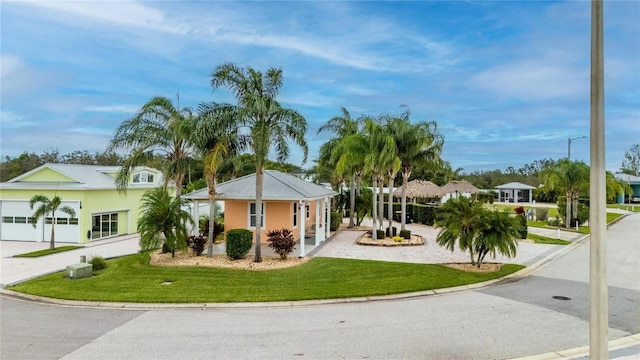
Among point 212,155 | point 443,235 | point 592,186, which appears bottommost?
point 443,235

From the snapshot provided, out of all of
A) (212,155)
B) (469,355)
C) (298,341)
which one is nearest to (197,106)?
(212,155)

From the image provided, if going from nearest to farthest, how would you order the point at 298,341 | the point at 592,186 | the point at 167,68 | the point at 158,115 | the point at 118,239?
the point at 592,186 < the point at 298,341 < the point at 158,115 < the point at 167,68 < the point at 118,239

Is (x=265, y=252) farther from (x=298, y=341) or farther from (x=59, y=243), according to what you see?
(x=59, y=243)

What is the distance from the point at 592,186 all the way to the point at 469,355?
13.2 ft

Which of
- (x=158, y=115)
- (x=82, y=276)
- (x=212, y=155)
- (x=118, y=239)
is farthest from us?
(x=118, y=239)

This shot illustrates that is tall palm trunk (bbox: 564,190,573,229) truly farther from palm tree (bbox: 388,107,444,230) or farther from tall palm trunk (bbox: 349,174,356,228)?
tall palm trunk (bbox: 349,174,356,228)

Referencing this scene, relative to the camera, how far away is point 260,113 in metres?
15.4

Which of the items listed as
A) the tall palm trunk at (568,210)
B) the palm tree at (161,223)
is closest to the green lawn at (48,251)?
the palm tree at (161,223)

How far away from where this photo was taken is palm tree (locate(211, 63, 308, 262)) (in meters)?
15.3

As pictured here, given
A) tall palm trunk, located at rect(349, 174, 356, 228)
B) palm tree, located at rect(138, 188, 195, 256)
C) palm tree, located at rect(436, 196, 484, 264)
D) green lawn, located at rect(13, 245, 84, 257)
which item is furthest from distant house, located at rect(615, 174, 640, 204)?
green lawn, located at rect(13, 245, 84, 257)

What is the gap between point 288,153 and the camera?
1599cm

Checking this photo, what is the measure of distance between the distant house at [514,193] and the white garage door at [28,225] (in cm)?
5949

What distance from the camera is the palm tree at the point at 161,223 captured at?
50.8ft

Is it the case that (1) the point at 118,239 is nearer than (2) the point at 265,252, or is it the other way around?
(2) the point at 265,252
